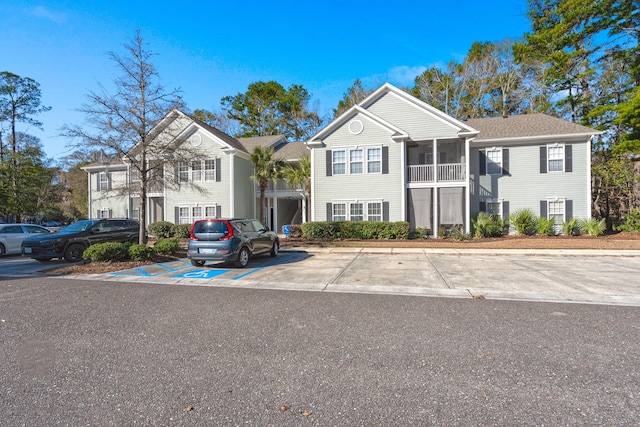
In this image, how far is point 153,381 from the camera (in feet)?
10.5

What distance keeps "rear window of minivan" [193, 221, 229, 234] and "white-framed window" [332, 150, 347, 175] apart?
10.3 meters

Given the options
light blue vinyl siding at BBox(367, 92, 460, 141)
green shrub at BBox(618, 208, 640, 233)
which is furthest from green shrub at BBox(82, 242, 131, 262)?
green shrub at BBox(618, 208, 640, 233)

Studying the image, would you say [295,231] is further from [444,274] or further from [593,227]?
[593,227]

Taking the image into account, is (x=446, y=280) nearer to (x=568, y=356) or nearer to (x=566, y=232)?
(x=568, y=356)

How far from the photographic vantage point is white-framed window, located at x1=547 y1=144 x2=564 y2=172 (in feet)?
59.5

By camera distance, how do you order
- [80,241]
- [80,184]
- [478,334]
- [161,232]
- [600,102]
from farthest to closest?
1. [80,184]
2. [600,102]
3. [161,232]
4. [80,241]
5. [478,334]

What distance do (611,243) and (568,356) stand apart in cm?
1419

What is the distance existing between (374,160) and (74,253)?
14.8 metres

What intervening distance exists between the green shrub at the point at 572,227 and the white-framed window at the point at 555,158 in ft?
9.87

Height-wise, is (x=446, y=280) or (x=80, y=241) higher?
(x=80, y=241)

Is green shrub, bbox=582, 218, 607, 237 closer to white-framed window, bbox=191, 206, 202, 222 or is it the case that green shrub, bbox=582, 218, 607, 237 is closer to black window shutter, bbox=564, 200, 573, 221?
black window shutter, bbox=564, 200, 573, 221

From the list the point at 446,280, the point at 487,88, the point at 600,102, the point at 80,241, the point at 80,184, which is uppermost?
the point at 487,88

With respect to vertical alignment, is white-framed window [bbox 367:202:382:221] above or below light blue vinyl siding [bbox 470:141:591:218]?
below

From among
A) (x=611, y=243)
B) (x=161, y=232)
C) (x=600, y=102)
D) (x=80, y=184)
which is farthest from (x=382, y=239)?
(x=80, y=184)
